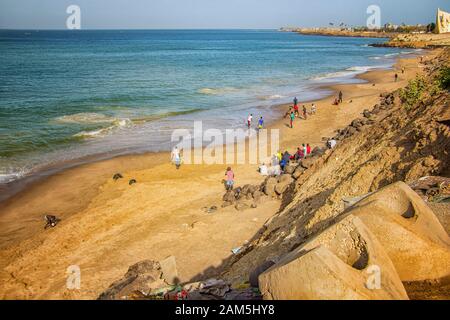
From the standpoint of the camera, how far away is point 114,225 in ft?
44.8

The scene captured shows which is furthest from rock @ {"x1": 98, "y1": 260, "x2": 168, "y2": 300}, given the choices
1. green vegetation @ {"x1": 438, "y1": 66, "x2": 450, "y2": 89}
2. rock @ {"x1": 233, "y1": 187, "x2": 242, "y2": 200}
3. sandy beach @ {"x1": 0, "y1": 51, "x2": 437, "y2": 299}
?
green vegetation @ {"x1": 438, "y1": 66, "x2": 450, "y2": 89}

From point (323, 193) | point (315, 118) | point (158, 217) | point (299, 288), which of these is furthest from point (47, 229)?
point (315, 118)

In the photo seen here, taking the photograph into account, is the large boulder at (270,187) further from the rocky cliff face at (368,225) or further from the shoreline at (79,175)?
the shoreline at (79,175)

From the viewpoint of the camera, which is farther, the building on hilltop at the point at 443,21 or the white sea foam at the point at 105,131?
the building on hilltop at the point at 443,21

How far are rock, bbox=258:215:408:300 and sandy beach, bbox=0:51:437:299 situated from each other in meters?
5.96

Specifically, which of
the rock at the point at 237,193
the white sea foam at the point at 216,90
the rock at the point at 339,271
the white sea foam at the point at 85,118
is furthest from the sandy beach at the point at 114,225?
the white sea foam at the point at 216,90

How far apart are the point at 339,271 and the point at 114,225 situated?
35.7ft

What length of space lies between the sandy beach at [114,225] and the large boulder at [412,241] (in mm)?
6124

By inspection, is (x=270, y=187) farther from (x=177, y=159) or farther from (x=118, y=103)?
(x=118, y=103)

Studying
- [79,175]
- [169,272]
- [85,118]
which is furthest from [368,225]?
[85,118]

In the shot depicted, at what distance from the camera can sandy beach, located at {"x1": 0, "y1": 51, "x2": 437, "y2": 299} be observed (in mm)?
10836

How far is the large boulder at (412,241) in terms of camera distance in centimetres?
528

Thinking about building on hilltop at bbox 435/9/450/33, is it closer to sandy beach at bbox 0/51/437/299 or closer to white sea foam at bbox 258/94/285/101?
white sea foam at bbox 258/94/285/101
